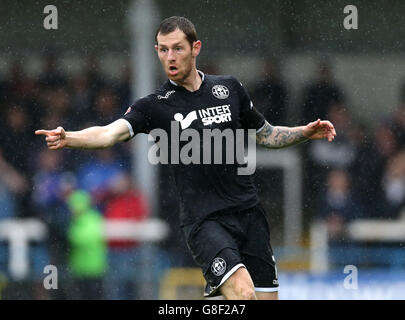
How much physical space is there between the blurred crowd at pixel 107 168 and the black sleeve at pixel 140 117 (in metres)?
4.02

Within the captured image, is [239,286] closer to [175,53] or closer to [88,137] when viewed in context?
[88,137]

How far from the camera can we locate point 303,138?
23.5 ft

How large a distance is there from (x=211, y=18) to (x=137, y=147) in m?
1.76

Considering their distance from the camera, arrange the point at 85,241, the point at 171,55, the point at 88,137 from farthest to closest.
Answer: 1. the point at 85,241
2. the point at 171,55
3. the point at 88,137

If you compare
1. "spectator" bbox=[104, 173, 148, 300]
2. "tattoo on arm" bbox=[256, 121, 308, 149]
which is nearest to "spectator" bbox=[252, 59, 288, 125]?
"spectator" bbox=[104, 173, 148, 300]

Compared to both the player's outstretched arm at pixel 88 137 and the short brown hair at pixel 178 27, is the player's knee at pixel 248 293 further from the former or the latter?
the short brown hair at pixel 178 27

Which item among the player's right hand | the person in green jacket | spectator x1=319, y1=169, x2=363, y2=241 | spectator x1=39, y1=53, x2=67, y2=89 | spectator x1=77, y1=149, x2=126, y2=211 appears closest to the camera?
the player's right hand

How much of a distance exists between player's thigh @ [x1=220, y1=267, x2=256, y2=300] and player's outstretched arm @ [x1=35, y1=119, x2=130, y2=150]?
1.11 metres

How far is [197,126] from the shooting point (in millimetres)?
6672

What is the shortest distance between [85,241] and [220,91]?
4.22 metres

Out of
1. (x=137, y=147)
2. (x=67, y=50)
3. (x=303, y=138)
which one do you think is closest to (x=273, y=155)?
(x=137, y=147)

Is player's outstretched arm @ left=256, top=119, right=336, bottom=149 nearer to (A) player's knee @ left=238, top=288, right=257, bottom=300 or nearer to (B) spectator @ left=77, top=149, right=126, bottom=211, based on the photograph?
(A) player's knee @ left=238, top=288, right=257, bottom=300

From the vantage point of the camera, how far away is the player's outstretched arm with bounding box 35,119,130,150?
19.7 ft

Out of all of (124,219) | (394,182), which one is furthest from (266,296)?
(394,182)
